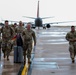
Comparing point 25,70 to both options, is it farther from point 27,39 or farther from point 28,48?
point 27,39

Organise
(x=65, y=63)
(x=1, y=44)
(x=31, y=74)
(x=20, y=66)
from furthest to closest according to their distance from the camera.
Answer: (x=1, y=44) < (x=65, y=63) < (x=20, y=66) < (x=31, y=74)

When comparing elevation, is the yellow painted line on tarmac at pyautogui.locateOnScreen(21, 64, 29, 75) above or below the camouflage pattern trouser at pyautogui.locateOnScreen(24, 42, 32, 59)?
below

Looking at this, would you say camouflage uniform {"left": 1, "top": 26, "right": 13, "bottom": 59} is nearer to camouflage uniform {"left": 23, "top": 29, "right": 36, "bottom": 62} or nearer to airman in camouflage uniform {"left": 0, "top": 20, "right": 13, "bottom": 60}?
airman in camouflage uniform {"left": 0, "top": 20, "right": 13, "bottom": 60}

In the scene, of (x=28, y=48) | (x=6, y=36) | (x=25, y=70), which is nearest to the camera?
(x=25, y=70)

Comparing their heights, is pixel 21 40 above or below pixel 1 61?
above

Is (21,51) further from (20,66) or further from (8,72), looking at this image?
(8,72)

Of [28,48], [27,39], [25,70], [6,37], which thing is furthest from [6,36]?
[25,70]

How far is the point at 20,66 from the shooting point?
1391 centimetres

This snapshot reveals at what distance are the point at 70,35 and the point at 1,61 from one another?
3.38m

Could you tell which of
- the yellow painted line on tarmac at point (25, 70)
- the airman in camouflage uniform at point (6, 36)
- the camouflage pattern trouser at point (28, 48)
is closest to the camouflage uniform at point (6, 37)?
the airman in camouflage uniform at point (6, 36)

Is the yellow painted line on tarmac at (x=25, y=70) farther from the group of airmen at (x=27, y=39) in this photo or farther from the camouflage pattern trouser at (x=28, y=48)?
the group of airmen at (x=27, y=39)

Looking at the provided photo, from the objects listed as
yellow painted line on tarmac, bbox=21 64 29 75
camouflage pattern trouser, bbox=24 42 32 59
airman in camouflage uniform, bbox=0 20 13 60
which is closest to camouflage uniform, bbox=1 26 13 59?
airman in camouflage uniform, bbox=0 20 13 60

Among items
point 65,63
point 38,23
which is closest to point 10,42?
point 65,63

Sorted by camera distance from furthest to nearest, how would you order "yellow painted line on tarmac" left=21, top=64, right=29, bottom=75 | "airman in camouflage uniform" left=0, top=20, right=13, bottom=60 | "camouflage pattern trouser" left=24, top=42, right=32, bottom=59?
"airman in camouflage uniform" left=0, top=20, right=13, bottom=60 < "camouflage pattern trouser" left=24, top=42, right=32, bottom=59 < "yellow painted line on tarmac" left=21, top=64, right=29, bottom=75
